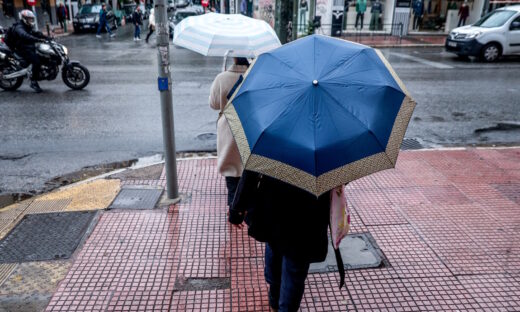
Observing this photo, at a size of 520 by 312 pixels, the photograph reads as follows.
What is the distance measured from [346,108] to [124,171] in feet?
15.0

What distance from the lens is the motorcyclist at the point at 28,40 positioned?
10.1 metres

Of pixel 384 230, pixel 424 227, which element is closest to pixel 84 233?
pixel 384 230

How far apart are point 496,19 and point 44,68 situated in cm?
1566

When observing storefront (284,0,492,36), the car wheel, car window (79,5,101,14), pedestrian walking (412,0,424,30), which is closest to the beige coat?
the car wheel

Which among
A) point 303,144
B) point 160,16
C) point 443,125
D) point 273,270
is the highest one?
point 160,16

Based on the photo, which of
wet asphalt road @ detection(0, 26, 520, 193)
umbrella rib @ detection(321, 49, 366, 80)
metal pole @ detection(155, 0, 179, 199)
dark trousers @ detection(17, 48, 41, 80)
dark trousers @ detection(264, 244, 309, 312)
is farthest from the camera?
dark trousers @ detection(17, 48, 41, 80)

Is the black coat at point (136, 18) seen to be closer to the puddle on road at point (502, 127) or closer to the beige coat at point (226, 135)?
the puddle on road at point (502, 127)

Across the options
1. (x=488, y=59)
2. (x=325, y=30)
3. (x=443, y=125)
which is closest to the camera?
(x=443, y=125)

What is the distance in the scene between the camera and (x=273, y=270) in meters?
3.28

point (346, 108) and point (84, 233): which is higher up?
point (346, 108)

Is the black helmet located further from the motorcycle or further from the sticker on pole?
the sticker on pole

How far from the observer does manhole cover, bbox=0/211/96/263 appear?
13.8ft

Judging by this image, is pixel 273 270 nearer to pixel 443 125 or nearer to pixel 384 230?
pixel 384 230

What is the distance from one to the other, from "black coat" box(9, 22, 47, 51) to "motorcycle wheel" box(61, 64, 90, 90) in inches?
35.1
